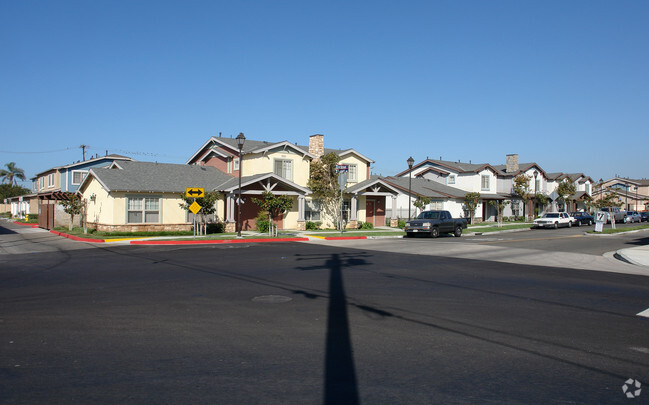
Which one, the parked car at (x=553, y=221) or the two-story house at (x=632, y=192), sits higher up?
the two-story house at (x=632, y=192)

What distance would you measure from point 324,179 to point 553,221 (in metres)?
21.3

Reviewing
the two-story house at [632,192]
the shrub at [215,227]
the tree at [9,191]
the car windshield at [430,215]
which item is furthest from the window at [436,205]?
the tree at [9,191]

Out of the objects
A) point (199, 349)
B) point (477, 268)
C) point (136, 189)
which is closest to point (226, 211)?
point (136, 189)

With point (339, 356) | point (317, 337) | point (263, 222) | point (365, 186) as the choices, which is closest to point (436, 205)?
point (365, 186)

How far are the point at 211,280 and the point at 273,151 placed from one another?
23.9 metres

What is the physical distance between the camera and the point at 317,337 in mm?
7195

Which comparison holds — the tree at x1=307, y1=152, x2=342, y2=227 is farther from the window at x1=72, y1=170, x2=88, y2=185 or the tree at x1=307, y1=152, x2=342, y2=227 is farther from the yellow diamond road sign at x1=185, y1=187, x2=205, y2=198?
the window at x1=72, y1=170, x2=88, y2=185

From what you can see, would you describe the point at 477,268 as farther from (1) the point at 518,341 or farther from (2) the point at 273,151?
(2) the point at 273,151

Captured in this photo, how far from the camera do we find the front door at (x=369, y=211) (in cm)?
4050

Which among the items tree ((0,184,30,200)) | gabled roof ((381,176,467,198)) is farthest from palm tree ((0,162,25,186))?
gabled roof ((381,176,467,198))

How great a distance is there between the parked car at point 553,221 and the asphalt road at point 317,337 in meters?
31.4

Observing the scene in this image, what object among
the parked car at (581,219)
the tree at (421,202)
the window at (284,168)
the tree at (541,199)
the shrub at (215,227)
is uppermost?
the window at (284,168)

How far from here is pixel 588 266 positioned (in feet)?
54.9

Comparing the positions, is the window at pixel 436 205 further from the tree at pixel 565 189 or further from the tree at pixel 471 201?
the tree at pixel 565 189
